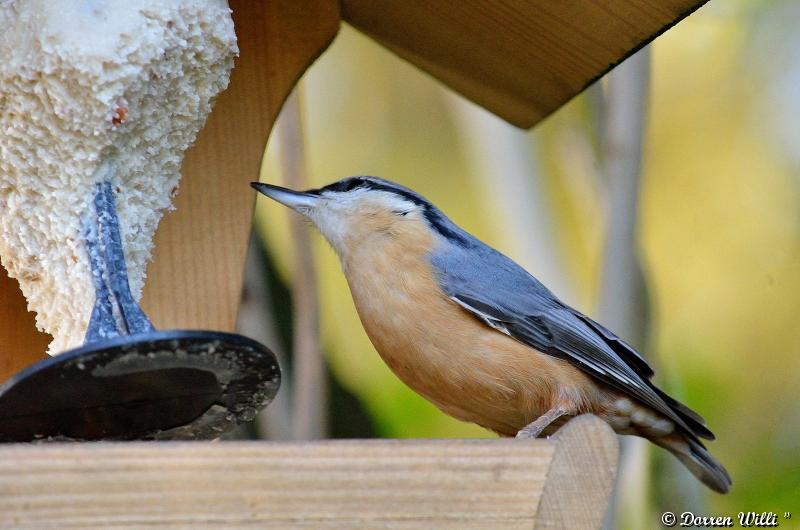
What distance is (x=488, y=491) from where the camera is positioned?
4.20 ft

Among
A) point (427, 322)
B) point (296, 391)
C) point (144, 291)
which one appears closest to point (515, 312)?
point (427, 322)

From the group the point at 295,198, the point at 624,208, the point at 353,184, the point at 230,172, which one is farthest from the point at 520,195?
the point at 230,172

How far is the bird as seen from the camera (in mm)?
2023

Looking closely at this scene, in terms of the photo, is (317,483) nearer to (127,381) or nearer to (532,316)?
(127,381)

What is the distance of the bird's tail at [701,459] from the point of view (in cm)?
233

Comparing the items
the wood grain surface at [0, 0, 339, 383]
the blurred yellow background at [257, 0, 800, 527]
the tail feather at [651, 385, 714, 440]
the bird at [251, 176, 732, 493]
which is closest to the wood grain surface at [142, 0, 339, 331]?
the wood grain surface at [0, 0, 339, 383]

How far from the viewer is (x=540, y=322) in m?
2.13

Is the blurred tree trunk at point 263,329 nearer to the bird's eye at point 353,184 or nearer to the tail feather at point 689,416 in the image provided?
the bird's eye at point 353,184

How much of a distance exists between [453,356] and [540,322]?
0.71 feet

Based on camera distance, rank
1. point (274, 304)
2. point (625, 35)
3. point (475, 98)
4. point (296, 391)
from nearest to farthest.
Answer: point (625, 35), point (475, 98), point (296, 391), point (274, 304)

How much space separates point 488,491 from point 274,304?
242 cm

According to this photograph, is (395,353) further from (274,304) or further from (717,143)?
(717,143)

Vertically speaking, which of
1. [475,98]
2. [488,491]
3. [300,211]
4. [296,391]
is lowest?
[296,391]

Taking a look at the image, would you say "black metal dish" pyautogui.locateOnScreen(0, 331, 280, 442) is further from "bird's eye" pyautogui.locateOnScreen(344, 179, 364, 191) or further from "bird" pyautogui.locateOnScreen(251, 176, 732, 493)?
"bird's eye" pyautogui.locateOnScreen(344, 179, 364, 191)
